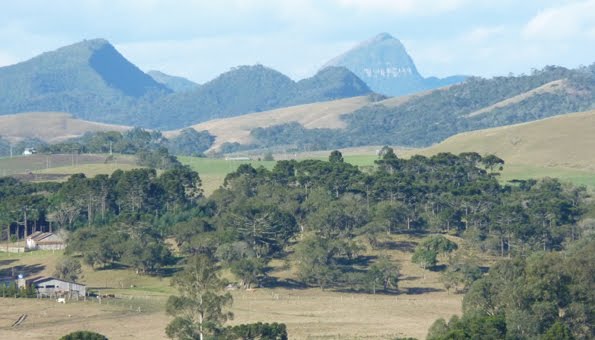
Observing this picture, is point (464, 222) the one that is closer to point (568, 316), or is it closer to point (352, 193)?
point (352, 193)

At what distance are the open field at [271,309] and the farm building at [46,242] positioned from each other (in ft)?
31.8

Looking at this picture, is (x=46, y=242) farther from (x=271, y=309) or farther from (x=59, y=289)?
(x=271, y=309)

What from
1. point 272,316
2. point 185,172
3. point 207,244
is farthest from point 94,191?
point 272,316

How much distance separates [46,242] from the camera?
138 meters

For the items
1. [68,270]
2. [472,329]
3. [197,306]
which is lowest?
[472,329]

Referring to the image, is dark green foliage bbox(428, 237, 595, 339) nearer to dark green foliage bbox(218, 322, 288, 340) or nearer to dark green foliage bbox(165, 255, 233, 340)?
dark green foliage bbox(218, 322, 288, 340)

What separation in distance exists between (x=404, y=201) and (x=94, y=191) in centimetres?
3502

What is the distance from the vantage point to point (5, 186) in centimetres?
16475

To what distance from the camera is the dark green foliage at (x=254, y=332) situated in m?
75.8

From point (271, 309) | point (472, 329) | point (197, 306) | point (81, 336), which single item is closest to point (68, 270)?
point (271, 309)

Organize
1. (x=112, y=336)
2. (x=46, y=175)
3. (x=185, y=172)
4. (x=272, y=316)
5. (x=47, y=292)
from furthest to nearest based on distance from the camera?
(x=46, y=175)
(x=185, y=172)
(x=47, y=292)
(x=272, y=316)
(x=112, y=336)

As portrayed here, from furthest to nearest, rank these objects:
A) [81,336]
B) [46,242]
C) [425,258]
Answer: [46,242], [425,258], [81,336]

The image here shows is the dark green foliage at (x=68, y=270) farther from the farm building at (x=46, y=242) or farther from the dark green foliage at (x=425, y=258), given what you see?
the dark green foliage at (x=425, y=258)

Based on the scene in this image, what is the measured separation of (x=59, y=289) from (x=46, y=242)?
30.1 metres
